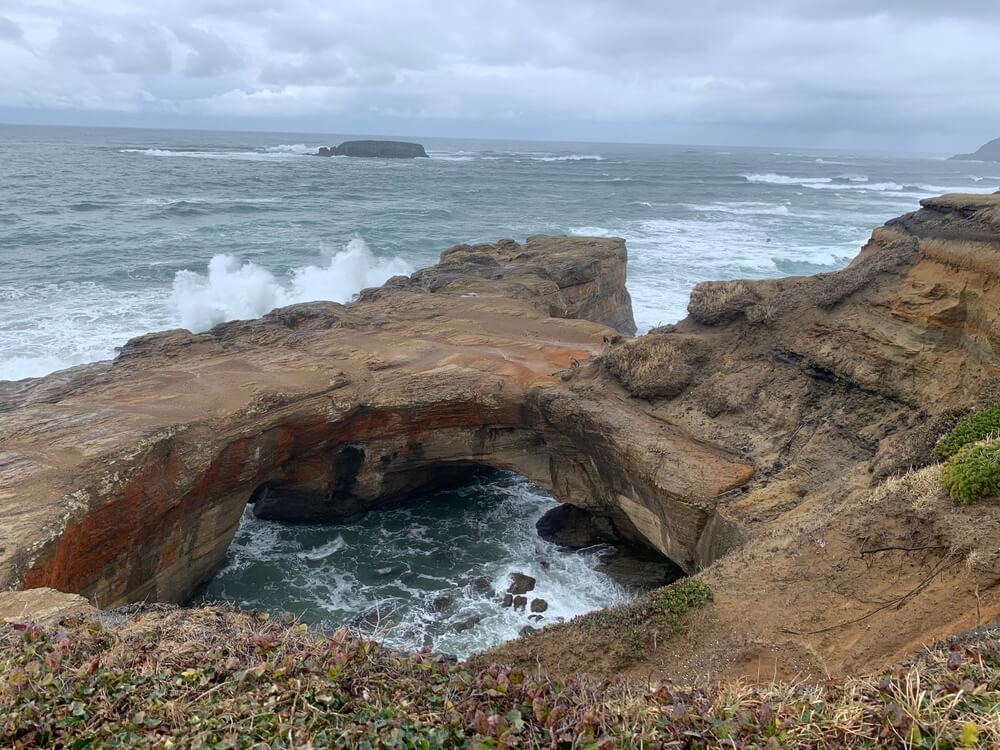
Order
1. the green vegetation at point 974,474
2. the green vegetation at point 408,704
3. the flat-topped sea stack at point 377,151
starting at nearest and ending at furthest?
1. the green vegetation at point 408,704
2. the green vegetation at point 974,474
3. the flat-topped sea stack at point 377,151

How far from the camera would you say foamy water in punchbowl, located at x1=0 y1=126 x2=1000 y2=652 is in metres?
13.0

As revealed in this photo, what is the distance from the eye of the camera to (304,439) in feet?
42.5

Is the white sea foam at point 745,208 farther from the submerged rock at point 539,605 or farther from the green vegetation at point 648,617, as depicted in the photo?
the green vegetation at point 648,617

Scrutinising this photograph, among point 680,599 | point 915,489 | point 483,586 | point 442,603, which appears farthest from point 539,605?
point 915,489

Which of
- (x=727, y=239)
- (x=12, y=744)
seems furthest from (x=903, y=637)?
(x=727, y=239)

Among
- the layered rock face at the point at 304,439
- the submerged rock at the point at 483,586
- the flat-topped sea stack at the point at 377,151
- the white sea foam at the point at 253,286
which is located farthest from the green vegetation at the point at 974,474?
the flat-topped sea stack at the point at 377,151

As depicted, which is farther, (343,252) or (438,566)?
(343,252)

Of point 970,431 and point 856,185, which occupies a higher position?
point 856,185

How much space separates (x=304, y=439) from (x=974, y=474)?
34.6 ft

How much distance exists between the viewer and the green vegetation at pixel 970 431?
8281mm

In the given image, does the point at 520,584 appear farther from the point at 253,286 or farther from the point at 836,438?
the point at 253,286

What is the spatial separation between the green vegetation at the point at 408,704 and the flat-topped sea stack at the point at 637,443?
271 cm

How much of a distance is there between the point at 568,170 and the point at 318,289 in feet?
240

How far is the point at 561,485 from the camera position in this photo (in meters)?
13.9
